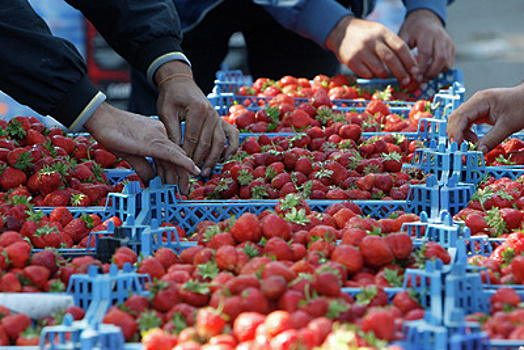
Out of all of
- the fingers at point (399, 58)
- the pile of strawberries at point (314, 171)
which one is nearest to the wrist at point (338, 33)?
the fingers at point (399, 58)

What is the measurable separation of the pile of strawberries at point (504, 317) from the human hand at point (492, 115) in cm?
121

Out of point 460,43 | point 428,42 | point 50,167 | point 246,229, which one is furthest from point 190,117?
point 460,43

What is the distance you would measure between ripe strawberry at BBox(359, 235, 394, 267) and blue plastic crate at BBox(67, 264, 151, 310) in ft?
1.74

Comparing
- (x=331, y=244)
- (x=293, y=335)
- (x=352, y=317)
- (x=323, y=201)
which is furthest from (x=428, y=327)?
(x=323, y=201)

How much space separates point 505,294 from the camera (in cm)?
151

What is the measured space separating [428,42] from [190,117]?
1766 millimetres

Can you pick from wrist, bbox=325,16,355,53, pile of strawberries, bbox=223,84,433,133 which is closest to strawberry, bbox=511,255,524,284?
pile of strawberries, bbox=223,84,433,133

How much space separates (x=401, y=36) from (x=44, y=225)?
100.0 inches

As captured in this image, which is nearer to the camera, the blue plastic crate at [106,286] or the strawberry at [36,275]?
the blue plastic crate at [106,286]

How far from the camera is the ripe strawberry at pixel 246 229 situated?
1766mm

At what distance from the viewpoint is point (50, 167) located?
8.14 ft

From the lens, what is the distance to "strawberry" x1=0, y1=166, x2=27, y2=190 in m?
2.42

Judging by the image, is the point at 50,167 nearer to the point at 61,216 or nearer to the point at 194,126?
the point at 61,216

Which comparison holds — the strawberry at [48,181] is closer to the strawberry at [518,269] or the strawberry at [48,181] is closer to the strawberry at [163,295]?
the strawberry at [163,295]
